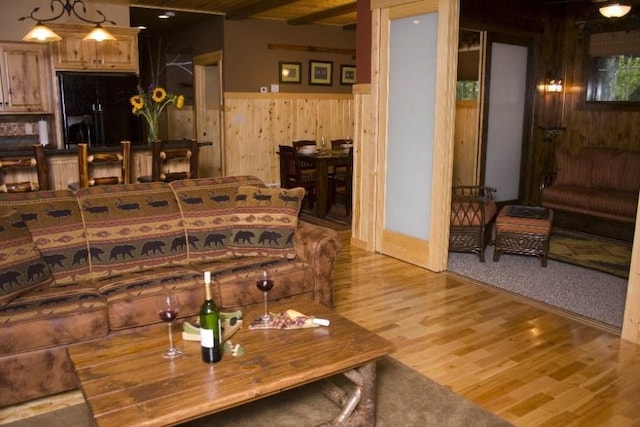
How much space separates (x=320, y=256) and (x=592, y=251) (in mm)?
3246

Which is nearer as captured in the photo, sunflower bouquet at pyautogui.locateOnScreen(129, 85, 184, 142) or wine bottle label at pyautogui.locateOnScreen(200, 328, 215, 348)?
wine bottle label at pyautogui.locateOnScreen(200, 328, 215, 348)

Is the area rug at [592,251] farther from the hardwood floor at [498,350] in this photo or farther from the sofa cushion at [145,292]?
the sofa cushion at [145,292]

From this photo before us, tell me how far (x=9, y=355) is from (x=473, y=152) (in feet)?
19.1

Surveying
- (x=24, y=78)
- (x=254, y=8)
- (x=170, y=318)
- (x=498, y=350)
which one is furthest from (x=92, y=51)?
(x=498, y=350)

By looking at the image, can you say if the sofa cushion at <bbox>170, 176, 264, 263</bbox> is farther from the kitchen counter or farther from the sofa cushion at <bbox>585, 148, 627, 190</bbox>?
the sofa cushion at <bbox>585, 148, 627, 190</bbox>

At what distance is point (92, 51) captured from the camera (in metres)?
7.05

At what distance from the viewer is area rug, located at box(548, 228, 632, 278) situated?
Result: 492 cm

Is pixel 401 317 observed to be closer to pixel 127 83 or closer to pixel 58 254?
pixel 58 254

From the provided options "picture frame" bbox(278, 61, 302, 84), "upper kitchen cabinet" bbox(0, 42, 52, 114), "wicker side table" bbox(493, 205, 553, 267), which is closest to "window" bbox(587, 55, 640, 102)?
"wicker side table" bbox(493, 205, 553, 267)

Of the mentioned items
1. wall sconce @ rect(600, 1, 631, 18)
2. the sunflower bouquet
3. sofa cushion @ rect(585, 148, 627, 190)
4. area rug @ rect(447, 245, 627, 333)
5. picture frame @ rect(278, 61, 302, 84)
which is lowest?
area rug @ rect(447, 245, 627, 333)

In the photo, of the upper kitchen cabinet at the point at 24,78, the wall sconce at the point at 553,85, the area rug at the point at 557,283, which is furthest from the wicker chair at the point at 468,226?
the upper kitchen cabinet at the point at 24,78

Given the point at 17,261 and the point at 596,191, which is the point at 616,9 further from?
the point at 17,261

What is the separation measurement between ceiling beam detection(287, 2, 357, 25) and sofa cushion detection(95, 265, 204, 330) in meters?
5.24

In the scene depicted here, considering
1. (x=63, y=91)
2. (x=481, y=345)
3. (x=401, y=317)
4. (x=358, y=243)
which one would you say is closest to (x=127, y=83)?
(x=63, y=91)
